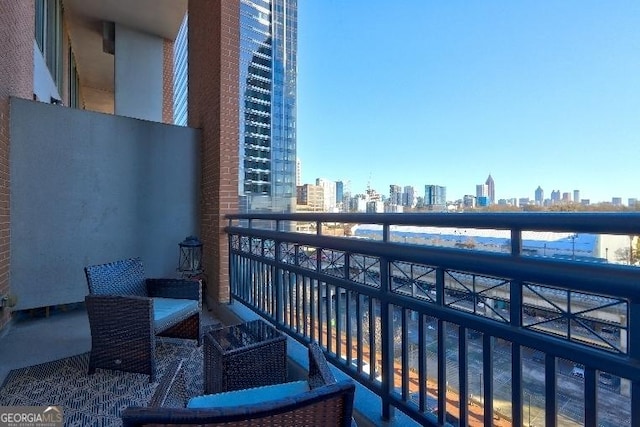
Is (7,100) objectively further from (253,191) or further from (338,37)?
(338,37)

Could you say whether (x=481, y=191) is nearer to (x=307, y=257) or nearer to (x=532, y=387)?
(x=307, y=257)

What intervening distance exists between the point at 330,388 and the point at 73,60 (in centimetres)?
1006

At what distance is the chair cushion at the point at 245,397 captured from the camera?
1.30 meters

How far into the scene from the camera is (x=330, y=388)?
0.79 m

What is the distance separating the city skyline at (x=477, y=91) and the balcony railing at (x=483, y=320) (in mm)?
1104

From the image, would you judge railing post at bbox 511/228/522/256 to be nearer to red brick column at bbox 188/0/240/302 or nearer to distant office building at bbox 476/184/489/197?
distant office building at bbox 476/184/489/197

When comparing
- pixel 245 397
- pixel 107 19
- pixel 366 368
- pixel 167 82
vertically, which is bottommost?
pixel 366 368

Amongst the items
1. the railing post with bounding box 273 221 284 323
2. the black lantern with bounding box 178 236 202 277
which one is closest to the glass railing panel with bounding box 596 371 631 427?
the railing post with bounding box 273 221 284 323

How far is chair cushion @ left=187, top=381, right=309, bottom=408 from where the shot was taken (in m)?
1.30

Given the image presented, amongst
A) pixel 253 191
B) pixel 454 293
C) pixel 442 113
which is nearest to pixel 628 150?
pixel 253 191

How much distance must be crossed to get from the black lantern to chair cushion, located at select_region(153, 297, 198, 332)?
1.16 m

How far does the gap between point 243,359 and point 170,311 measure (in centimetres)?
111

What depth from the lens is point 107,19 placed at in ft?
20.4

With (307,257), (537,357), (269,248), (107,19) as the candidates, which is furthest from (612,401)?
(107,19)
